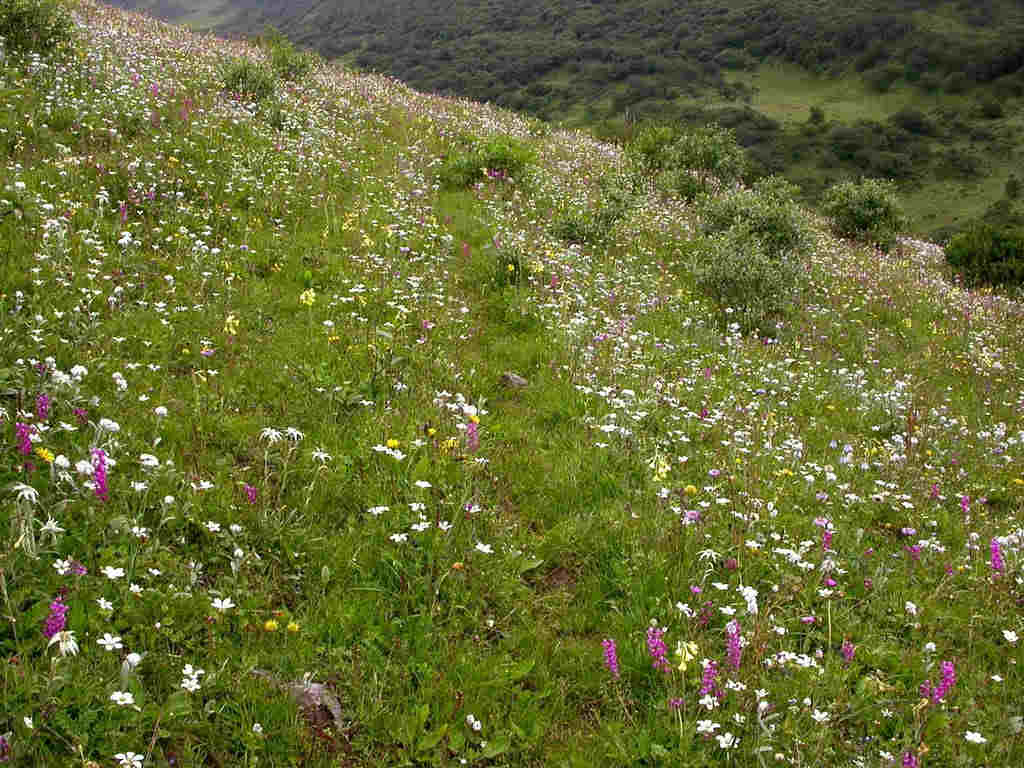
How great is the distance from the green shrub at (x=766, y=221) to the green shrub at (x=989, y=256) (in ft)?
31.0

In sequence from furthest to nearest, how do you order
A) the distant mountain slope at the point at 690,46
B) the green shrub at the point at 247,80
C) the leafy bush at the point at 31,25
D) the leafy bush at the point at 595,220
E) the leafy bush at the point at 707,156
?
1. the distant mountain slope at the point at 690,46
2. the leafy bush at the point at 707,156
3. the green shrub at the point at 247,80
4. the leafy bush at the point at 595,220
5. the leafy bush at the point at 31,25

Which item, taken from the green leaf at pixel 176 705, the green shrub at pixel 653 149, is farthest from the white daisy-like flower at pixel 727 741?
the green shrub at pixel 653 149

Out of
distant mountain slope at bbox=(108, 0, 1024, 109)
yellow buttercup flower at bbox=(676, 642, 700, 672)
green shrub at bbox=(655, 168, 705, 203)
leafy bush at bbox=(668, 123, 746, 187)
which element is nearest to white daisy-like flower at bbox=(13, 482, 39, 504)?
yellow buttercup flower at bbox=(676, 642, 700, 672)

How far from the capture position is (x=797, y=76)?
463ft

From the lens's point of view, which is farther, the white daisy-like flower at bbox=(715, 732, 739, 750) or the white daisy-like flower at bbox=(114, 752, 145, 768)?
the white daisy-like flower at bbox=(715, 732, 739, 750)

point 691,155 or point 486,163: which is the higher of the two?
point 691,155

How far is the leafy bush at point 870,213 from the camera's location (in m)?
24.0

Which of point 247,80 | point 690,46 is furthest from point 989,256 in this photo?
point 690,46

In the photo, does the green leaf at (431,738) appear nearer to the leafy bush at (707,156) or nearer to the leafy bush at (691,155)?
the leafy bush at (691,155)

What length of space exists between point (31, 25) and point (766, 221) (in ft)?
51.1

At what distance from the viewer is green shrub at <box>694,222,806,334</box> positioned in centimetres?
1167

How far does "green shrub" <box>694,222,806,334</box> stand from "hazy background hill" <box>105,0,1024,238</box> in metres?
63.3

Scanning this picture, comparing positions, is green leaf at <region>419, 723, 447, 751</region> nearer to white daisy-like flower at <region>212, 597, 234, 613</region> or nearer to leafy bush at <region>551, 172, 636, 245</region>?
white daisy-like flower at <region>212, 597, 234, 613</region>

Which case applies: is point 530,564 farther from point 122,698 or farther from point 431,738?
point 122,698
